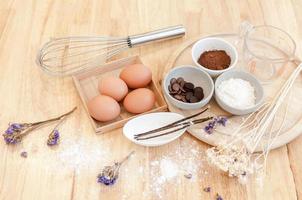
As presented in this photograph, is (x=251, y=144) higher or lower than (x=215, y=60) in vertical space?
lower

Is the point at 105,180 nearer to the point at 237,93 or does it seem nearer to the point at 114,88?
the point at 114,88

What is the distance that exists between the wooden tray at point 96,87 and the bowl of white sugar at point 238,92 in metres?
0.15

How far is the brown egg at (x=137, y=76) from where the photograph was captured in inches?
35.5

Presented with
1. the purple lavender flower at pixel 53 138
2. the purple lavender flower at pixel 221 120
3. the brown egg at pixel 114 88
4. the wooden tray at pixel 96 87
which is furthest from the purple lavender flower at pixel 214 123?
the purple lavender flower at pixel 53 138

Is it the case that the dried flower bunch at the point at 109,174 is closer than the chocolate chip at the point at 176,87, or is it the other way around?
the dried flower bunch at the point at 109,174

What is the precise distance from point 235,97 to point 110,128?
320 millimetres

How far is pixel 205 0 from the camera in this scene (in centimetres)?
120

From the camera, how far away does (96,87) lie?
95 cm

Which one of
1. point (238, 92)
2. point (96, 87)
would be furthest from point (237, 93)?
point (96, 87)

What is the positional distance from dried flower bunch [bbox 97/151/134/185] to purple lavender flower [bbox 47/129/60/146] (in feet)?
0.46

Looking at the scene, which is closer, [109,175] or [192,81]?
[109,175]

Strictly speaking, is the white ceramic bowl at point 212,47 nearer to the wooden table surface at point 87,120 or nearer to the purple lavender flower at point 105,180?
the wooden table surface at point 87,120

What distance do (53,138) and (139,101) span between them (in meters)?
0.23

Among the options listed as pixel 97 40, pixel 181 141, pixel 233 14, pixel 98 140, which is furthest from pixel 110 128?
pixel 233 14
